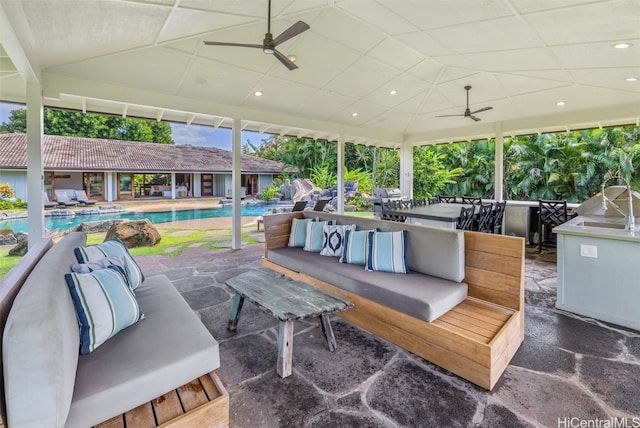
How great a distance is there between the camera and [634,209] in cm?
363

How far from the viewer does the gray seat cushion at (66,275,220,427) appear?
1.36 metres

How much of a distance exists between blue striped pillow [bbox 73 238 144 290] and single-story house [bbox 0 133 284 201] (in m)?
10.5

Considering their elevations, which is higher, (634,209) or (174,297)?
(634,209)

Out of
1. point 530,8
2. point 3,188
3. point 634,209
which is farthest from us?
point 3,188

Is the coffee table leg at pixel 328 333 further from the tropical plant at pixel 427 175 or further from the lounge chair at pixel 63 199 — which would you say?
the lounge chair at pixel 63 199

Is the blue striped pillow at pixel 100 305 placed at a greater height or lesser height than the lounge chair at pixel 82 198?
lesser

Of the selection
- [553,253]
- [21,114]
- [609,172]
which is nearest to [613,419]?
[553,253]

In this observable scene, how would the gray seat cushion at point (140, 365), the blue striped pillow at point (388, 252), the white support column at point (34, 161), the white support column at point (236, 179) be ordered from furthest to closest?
the white support column at point (236, 179), the white support column at point (34, 161), the blue striped pillow at point (388, 252), the gray seat cushion at point (140, 365)

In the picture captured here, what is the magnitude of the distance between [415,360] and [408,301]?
1.55 ft

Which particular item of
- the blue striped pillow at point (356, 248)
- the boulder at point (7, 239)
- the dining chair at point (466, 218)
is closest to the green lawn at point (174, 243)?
the boulder at point (7, 239)

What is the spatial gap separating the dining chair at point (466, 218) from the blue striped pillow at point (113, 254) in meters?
4.38

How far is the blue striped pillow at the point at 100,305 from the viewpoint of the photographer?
168 cm

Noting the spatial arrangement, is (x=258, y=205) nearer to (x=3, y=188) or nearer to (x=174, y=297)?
(x=3, y=188)

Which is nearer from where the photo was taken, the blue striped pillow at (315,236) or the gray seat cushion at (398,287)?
the gray seat cushion at (398,287)
